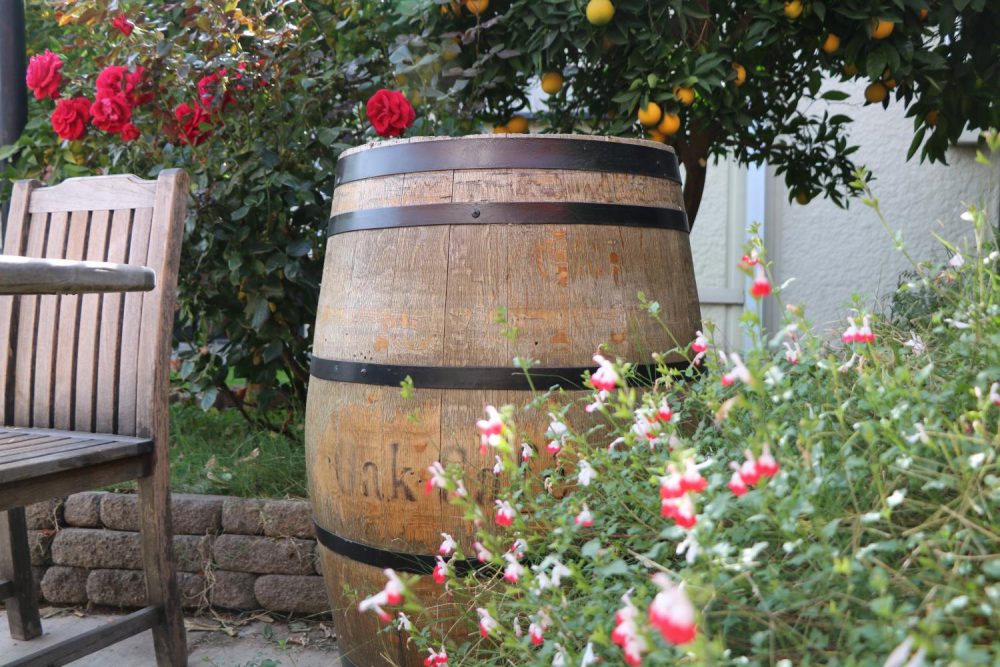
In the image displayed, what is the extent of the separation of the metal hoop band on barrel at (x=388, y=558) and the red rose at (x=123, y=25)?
1530mm

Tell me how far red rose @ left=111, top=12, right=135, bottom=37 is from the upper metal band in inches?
47.5

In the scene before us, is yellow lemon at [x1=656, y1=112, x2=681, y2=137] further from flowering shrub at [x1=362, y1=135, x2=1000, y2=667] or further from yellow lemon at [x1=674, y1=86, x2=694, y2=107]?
flowering shrub at [x1=362, y1=135, x2=1000, y2=667]

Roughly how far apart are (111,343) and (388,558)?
77cm

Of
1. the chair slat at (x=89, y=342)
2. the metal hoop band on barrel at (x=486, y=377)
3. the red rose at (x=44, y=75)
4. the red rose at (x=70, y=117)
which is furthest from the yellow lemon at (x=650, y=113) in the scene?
the red rose at (x=44, y=75)

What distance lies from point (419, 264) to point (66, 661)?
3.37 feet

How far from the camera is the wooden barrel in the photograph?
4.79 feet

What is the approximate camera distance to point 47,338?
6.32 ft

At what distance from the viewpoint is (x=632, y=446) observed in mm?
1070

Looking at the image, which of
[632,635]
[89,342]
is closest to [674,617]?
[632,635]

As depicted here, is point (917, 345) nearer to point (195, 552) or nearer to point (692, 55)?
point (692, 55)

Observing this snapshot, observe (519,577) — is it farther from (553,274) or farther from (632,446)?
(553,274)

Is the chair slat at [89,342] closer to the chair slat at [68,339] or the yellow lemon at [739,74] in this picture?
the chair slat at [68,339]

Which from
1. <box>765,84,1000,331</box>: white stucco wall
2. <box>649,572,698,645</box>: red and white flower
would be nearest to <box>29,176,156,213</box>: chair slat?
<box>649,572,698,645</box>: red and white flower

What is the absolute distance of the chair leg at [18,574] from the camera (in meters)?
2.03
